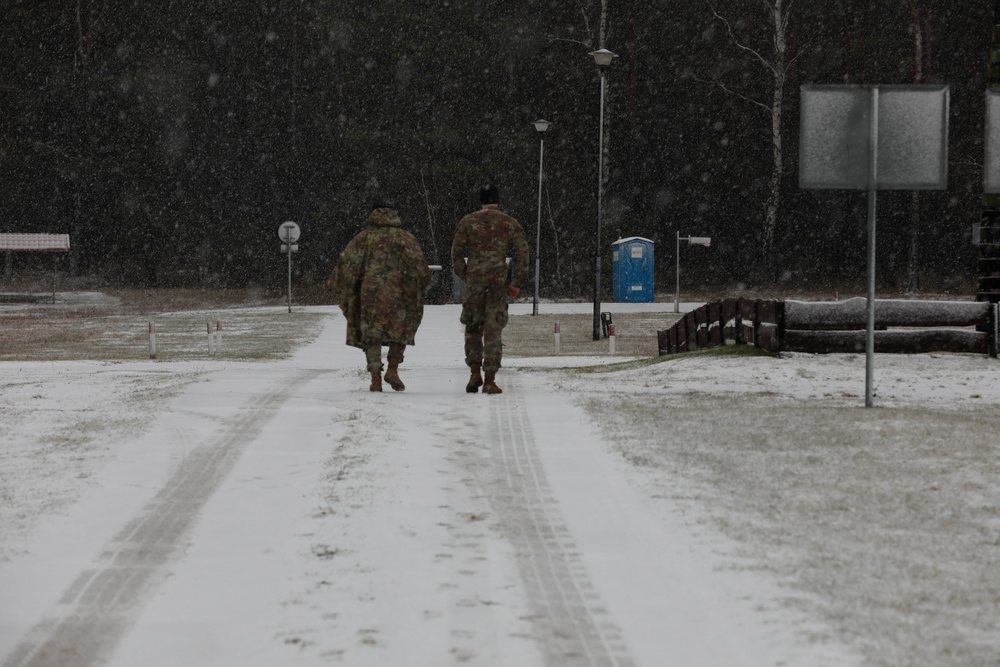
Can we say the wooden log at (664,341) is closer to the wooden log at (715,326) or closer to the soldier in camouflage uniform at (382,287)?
the wooden log at (715,326)

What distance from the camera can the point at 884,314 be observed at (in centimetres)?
1334

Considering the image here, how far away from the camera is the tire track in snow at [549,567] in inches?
169

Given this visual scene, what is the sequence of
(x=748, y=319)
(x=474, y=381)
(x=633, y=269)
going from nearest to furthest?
1. (x=474, y=381)
2. (x=748, y=319)
3. (x=633, y=269)

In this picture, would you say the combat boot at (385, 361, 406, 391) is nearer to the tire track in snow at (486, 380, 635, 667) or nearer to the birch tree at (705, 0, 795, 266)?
the tire track in snow at (486, 380, 635, 667)

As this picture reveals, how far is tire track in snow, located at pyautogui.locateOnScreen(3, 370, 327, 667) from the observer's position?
4315 millimetres

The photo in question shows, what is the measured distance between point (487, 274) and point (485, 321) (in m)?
0.43

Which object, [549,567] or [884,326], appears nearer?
[549,567]

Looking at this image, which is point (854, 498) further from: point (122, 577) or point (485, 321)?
point (485, 321)

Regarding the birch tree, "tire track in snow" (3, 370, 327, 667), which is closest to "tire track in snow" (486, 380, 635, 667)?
"tire track in snow" (3, 370, 327, 667)

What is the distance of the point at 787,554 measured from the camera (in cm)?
553

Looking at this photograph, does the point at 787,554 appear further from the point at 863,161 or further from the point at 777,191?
the point at 777,191

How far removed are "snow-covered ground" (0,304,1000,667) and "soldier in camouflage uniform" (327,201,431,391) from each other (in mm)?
542

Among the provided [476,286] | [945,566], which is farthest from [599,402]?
[945,566]

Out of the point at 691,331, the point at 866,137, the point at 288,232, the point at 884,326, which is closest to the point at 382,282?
the point at 866,137
